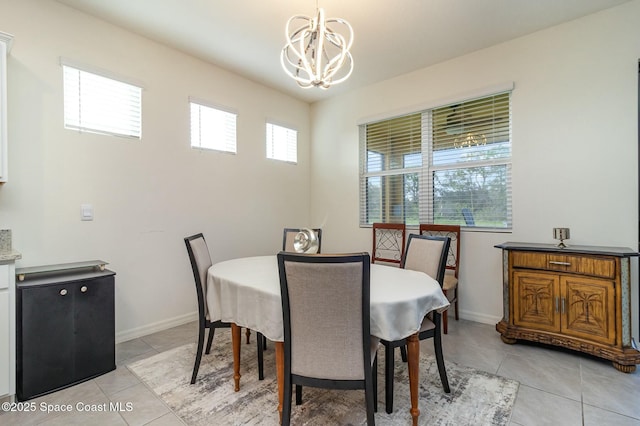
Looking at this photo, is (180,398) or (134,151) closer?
(180,398)

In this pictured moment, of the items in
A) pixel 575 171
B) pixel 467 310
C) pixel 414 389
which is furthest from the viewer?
pixel 467 310

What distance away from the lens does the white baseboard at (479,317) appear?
123 inches

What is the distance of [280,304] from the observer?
4.96 ft

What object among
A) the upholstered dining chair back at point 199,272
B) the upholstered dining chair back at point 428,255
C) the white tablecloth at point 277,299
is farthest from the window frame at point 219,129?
the upholstered dining chair back at point 428,255

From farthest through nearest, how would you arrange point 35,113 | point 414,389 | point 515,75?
point 515,75 < point 35,113 < point 414,389

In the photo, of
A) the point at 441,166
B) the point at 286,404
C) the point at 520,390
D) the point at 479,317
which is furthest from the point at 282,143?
the point at 520,390

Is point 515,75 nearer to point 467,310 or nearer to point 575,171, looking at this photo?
point 575,171

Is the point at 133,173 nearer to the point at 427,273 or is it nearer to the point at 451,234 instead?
the point at 427,273

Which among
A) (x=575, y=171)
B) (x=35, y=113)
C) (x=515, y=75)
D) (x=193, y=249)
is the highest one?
(x=515, y=75)

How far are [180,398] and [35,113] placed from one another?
7.70 ft

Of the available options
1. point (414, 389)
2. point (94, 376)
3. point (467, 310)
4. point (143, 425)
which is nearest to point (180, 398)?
point (143, 425)

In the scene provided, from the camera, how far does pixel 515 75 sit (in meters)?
2.99

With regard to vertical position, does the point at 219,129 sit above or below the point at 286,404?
above

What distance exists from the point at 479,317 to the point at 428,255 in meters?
1.63
